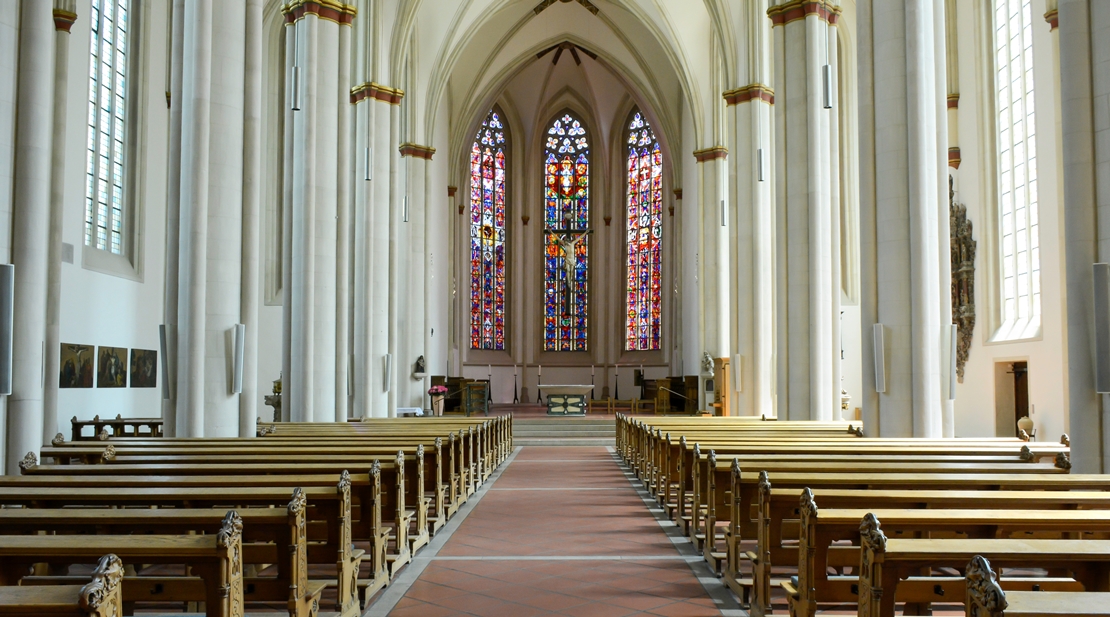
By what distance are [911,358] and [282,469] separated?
301 inches

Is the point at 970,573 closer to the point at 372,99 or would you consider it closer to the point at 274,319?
the point at 372,99

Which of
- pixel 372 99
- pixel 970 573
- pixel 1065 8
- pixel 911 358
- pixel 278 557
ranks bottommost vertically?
pixel 278 557

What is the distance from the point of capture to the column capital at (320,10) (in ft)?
51.2

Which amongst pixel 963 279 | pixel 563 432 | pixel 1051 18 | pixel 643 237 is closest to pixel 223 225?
pixel 563 432

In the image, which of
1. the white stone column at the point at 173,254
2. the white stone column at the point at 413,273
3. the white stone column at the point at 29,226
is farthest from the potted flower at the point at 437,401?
the white stone column at the point at 29,226

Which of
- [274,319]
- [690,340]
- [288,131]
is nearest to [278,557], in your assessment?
[288,131]

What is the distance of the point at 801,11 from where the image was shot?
50.2 ft

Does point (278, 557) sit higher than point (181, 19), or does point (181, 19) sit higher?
point (181, 19)

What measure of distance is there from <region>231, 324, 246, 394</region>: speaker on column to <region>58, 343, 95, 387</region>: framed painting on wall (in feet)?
18.3

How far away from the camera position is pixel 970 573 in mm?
2557

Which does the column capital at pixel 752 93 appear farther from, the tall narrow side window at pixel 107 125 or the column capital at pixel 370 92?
the tall narrow side window at pixel 107 125

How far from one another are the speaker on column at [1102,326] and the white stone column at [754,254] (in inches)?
515

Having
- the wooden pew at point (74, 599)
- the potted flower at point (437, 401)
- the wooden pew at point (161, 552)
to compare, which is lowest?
the potted flower at point (437, 401)

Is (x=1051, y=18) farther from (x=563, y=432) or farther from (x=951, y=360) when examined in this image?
(x=563, y=432)
